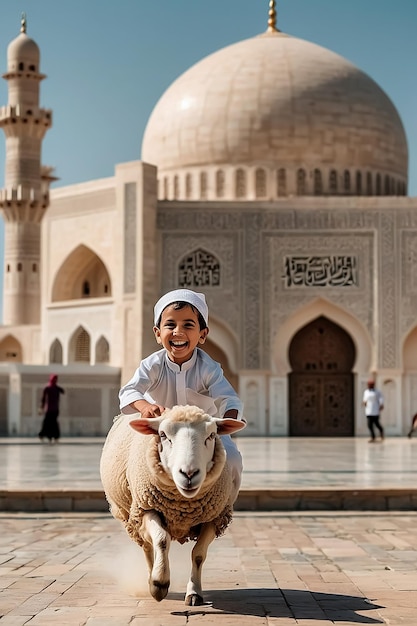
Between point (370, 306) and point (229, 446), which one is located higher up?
point (370, 306)

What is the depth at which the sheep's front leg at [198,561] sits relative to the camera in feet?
11.1

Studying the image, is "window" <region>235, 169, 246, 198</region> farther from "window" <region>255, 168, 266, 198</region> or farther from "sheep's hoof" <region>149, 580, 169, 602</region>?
"sheep's hoof" <region>149, 580, 169, 602</region>

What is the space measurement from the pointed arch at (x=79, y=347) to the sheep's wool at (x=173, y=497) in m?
17.5

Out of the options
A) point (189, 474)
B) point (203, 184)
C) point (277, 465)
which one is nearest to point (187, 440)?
point (189, 474)

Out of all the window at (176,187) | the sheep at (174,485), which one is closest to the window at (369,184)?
the window at (176,187)

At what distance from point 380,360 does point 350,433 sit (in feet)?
4.82

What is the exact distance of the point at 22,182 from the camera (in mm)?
23031

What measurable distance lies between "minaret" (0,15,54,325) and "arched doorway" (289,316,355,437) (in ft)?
21.0

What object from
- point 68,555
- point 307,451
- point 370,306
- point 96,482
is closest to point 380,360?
point 370,306

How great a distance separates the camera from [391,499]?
23.2ft

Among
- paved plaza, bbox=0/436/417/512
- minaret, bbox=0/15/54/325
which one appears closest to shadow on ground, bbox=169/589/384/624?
paved plaza, bbox=0/436/417/512

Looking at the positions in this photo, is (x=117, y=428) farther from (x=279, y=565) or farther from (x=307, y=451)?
(x=307, y=451)

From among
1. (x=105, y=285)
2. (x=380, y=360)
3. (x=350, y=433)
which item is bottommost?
(x=350, y=433)

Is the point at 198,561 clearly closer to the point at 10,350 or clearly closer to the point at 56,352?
the point at 56,352
